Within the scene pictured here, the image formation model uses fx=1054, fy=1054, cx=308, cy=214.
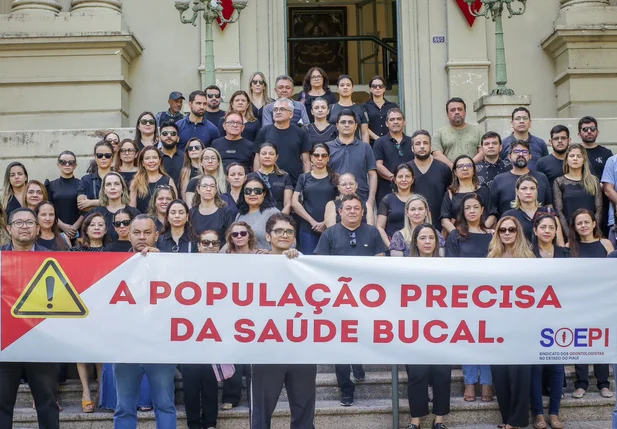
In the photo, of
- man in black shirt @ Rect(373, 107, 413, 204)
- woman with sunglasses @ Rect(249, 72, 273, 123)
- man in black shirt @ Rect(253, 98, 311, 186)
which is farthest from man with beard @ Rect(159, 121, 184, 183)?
man in black shirt @ Rect(373, 107, 413, 204)

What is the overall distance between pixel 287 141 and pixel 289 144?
1.6 inches

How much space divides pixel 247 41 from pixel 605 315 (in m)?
9.71

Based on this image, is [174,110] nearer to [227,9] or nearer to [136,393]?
[227,9]

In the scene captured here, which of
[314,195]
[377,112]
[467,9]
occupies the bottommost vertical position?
[314,195]

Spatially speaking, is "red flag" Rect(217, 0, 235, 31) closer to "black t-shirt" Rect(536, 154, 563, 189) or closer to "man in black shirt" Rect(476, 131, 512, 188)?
"man in black shirt" Rect(476, 131, 512, 188)

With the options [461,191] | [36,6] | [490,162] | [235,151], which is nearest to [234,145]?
[235,151]

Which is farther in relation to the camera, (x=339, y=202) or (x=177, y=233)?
(x=339, y=202)

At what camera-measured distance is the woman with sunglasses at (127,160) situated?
11.2m

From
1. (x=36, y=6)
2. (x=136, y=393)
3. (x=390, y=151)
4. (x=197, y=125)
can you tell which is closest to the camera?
(x=136, y=393)

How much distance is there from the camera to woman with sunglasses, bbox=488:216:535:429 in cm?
864

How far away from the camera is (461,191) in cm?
1055

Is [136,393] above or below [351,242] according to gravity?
below

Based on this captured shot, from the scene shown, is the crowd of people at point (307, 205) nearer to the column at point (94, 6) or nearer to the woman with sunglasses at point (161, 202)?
the woman with sunglasses at point (161, 202)

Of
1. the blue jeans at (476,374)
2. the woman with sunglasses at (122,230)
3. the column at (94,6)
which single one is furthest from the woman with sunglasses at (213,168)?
the column at (94,6)
